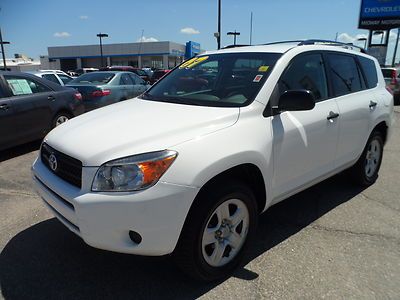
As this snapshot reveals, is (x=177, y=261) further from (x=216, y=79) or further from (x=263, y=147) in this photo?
(x=216, y=79)

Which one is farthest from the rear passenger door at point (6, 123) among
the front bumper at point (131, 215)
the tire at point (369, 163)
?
the tire at point (369, 163)

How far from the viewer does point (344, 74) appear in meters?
4.16

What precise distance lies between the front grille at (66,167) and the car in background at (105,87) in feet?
21.8

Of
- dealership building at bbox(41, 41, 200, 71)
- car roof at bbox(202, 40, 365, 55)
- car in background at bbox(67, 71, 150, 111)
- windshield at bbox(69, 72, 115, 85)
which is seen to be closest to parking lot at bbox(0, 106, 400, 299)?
car roof at bbox(202, 40, 365, 55)

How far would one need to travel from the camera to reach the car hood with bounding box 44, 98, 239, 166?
8.09 ft

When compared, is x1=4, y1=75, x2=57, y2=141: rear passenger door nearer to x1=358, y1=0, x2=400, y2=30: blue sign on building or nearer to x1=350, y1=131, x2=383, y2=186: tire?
x1=350, y1=131, x2=383, y2=186: tire

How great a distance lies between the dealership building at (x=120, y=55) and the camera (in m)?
74.4

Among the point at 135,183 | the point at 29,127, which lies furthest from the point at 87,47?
the point at 135,183

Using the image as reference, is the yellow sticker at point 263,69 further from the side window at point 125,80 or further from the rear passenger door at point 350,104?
the side window at point 125,80

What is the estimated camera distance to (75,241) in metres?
3.40

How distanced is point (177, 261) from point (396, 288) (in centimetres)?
165

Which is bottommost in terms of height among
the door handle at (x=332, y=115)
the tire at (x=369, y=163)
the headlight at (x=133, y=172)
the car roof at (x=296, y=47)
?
the tire at (x=369, y=163)

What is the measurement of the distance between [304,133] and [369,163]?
2.01 m

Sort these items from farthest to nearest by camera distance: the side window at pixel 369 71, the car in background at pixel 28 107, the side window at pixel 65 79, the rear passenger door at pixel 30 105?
the side window at pixel 65 79 < the rear passenger door at pixel 30 105 < the car in background at pixel 28 107 < the side window at pixel 369 71
